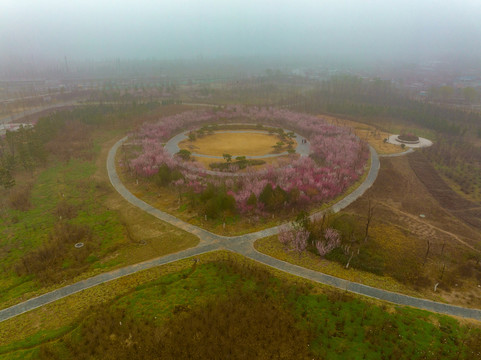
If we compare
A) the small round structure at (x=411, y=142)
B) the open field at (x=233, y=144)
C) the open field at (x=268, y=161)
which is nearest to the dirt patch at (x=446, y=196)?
the small round structure at (x=411, y=142)

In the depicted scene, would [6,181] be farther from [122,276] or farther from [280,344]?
[280,344]

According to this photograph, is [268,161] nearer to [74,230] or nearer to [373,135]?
[74,230]

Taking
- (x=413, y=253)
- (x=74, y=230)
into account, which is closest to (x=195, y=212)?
(x=74, y=230)

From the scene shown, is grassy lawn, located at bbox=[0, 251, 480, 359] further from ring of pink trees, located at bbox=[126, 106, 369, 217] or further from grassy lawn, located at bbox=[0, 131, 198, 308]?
ring of pink trees, located at bbox=[126, 106, 369, 217]

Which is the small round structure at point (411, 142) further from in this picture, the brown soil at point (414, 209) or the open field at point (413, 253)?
the open field at point (413, 253)

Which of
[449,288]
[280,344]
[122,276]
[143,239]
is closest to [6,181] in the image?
[143,239]
